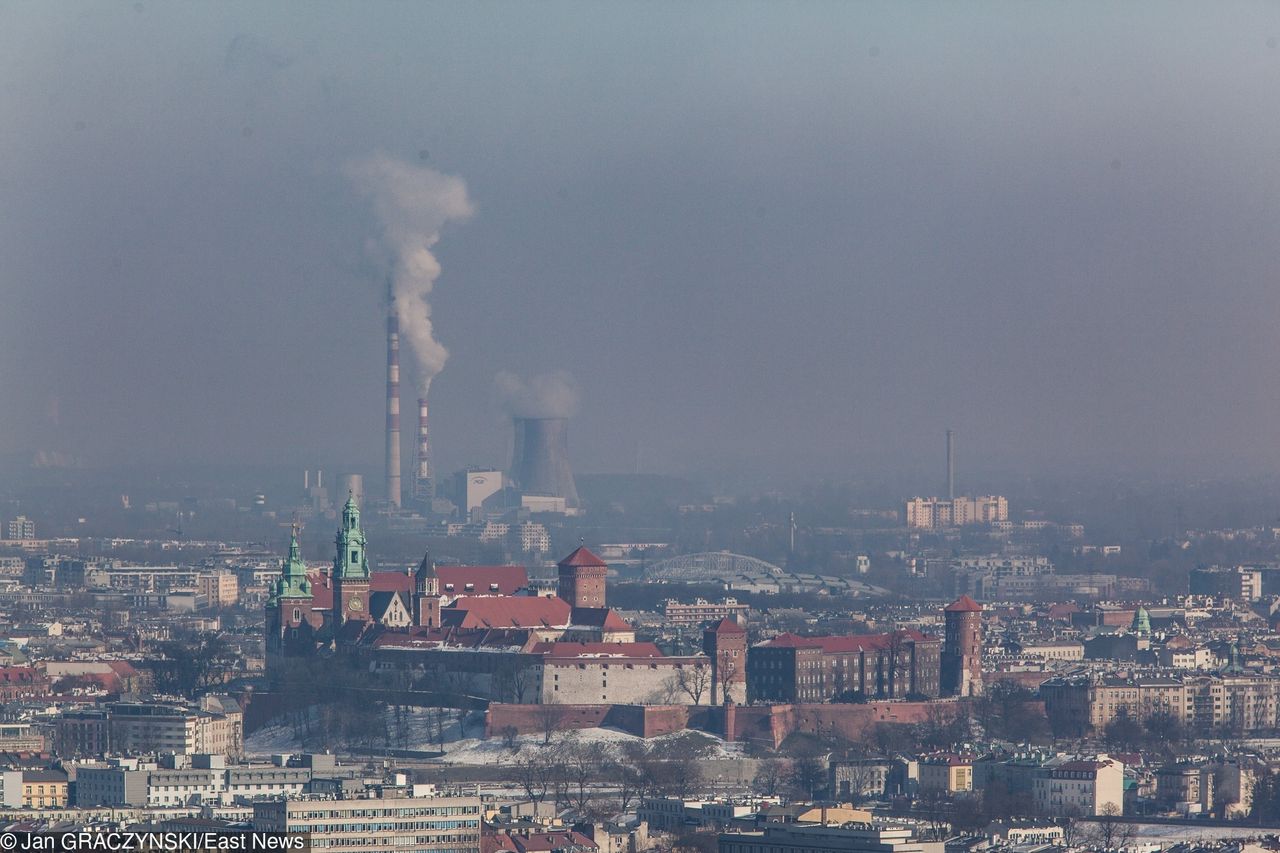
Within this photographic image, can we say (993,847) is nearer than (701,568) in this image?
Yes

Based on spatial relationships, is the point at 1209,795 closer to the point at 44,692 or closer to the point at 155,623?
the point at 44,692

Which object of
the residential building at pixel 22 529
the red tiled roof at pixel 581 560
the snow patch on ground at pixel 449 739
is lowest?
the snow patch on ground at pixel 449 739

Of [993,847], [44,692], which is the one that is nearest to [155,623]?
[44,692]

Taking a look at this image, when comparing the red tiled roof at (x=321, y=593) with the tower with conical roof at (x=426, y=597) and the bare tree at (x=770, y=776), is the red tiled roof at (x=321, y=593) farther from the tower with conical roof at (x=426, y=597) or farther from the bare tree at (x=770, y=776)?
the bare tree at (x=770, y=776)

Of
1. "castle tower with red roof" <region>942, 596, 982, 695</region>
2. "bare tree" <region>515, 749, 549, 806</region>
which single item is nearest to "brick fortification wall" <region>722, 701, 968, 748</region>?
"castle tower with red roof" <region>942, 596, 982, 695</region>

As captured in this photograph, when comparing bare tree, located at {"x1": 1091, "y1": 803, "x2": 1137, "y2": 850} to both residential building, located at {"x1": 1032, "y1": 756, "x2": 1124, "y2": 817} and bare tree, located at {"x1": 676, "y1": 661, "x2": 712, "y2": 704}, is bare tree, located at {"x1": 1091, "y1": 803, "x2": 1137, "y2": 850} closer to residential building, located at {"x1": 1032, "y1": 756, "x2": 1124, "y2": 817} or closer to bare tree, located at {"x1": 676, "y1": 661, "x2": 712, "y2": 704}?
residential building, located at {"x1": 1032, "y1": 756, "x2": 1124, "y2": 817}

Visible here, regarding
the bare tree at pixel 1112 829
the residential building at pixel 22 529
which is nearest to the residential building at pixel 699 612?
the bare tree at pixel 1112 829
